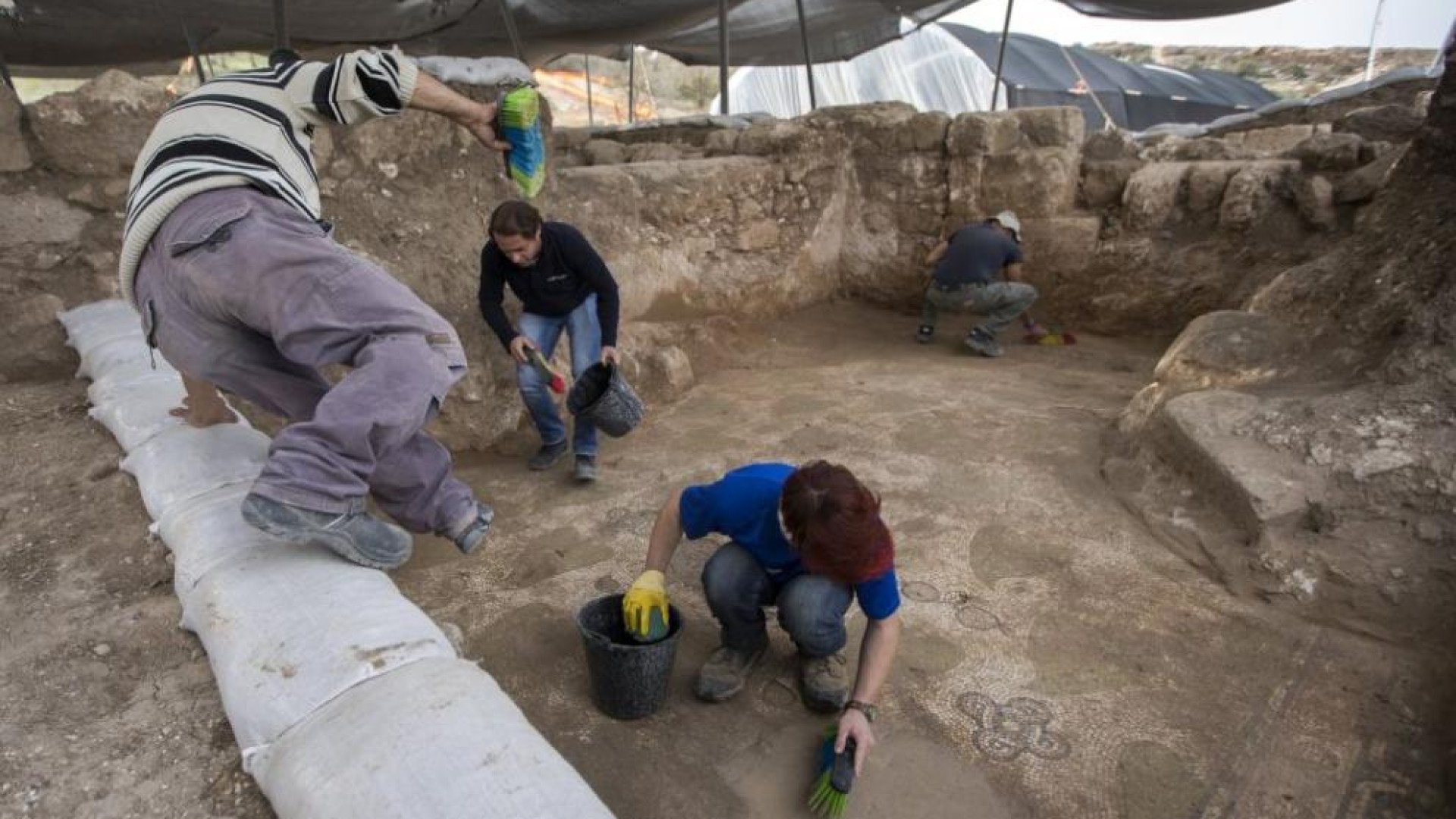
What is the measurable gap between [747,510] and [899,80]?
1468 cm

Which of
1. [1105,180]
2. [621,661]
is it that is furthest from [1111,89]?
[621,661]

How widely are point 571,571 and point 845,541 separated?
125cm

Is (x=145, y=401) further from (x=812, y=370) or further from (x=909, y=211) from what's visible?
(x=909, y=211)

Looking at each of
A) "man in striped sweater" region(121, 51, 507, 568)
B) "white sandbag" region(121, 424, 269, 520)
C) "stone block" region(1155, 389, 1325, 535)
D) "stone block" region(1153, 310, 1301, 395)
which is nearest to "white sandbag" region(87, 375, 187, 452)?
"white sandbag" region(121, 424, 269, 520)

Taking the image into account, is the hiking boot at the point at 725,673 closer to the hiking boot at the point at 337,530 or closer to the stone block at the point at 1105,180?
the hiking boot at the point at 337,530

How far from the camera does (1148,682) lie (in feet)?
6.71

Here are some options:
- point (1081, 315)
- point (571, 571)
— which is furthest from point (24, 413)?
point (1081, 315)

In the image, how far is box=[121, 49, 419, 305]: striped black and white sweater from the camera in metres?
1.66

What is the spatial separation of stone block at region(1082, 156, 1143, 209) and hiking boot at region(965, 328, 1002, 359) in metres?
1.26

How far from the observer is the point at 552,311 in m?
3.30

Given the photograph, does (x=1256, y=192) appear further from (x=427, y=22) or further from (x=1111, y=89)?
(x=1111, y=89)

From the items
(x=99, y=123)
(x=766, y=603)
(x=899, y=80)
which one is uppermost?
(x=899, y=80)

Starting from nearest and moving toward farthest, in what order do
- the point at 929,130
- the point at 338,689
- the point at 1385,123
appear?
the point at 338,689 → the point at 1385,123 → the point at 929,130

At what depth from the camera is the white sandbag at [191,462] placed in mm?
1829
